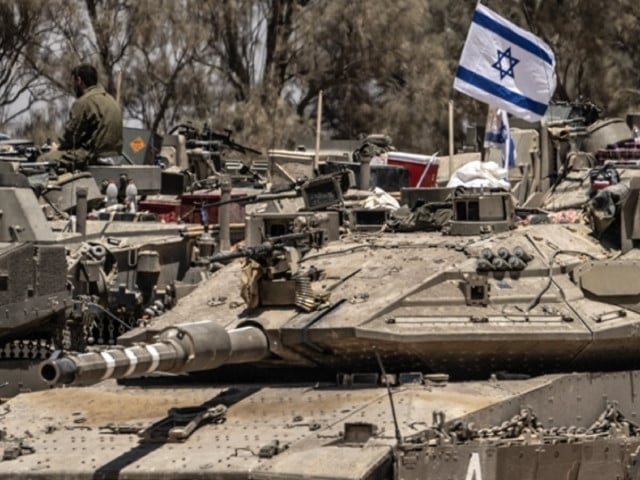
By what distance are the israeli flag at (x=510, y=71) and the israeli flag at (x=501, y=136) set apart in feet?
5.38

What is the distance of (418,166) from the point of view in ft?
118

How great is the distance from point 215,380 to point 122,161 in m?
11.7

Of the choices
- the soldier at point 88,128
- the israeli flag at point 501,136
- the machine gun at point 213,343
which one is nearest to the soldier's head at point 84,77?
the soldier at point 88,128

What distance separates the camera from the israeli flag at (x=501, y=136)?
2944 centimetres

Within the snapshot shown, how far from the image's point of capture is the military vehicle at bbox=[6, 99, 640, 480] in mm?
16344

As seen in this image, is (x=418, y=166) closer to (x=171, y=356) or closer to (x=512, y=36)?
(x=512, y=36)

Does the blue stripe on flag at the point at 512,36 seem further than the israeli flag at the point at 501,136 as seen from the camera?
No

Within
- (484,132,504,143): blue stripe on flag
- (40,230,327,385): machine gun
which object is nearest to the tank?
(40,230,327,385): machine gun

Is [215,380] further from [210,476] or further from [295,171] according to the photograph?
[295,171]

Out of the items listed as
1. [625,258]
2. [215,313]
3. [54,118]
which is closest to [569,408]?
[625,258]

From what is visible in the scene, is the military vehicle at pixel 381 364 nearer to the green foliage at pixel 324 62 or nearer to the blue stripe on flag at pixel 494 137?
the blue stripe on flag at pixel 494 137

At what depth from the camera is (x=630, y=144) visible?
1121 inches

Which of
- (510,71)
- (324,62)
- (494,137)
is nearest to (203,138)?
(494,137)

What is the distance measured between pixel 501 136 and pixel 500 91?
7.28ft
